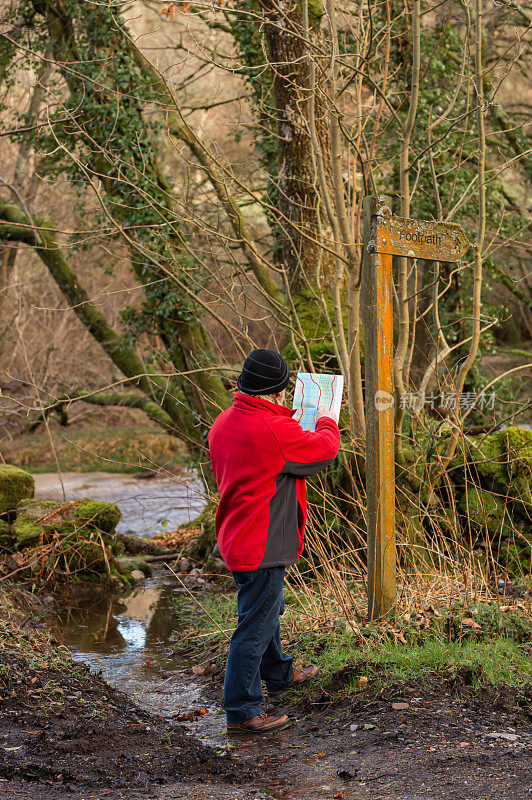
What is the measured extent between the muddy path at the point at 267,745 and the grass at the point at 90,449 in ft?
46.1

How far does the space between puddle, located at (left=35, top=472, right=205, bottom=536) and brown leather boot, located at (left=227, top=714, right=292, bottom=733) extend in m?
7.44

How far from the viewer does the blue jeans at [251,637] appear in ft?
13.7

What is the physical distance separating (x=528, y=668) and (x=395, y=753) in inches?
45.4

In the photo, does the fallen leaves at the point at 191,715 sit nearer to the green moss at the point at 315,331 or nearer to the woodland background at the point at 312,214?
the woodland background at the point at 312,214

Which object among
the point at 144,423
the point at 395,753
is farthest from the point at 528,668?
the point at 144,423

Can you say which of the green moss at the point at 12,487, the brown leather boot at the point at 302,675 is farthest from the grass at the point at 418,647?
the green moss at the point at 12,487

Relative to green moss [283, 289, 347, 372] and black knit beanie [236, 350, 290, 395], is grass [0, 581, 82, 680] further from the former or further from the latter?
green moss [283, 289, 347, 372]

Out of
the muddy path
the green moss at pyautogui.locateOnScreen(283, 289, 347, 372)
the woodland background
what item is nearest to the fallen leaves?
the muddy path

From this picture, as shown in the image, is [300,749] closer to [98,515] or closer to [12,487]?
[98,515]

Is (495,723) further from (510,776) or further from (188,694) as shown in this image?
(188,694)

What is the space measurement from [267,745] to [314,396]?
176 cm

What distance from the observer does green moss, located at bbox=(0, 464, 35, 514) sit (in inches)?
366

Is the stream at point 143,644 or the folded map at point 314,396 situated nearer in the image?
the folded map at point 314,396

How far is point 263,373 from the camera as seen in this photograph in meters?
4.11
